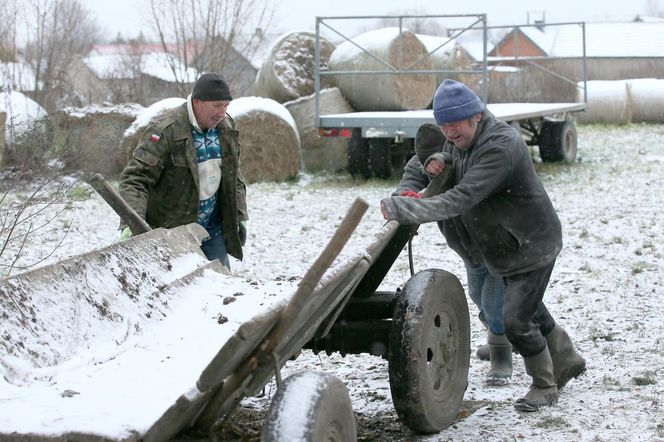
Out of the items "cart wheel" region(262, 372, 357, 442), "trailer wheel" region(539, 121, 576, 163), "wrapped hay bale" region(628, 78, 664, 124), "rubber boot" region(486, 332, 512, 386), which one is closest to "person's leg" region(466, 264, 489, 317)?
"rubber boot" region(486, 332, 512, 386)

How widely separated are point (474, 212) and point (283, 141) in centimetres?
955

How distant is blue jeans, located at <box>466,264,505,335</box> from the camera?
5094 millimetres

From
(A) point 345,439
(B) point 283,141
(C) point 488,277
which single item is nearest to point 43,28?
(B) point 283,141

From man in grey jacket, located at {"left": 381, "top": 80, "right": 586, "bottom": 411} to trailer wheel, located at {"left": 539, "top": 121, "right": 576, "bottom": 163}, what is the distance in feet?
36.8

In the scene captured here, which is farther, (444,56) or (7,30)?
(444,56)

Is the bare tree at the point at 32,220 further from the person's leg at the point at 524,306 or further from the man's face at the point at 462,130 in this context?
the person's leg at the point at 524,306

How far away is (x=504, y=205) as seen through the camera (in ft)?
14.9

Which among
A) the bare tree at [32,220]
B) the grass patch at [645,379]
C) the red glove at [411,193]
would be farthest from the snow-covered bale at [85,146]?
the grass patch at [645,379]

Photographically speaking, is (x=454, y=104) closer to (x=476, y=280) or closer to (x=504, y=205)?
(x=504, y=205)

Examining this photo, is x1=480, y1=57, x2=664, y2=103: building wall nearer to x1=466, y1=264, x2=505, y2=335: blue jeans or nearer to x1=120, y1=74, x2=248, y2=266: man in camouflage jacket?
x1=120, y1=74, x2=248, y2=266: man in camouflage jacket

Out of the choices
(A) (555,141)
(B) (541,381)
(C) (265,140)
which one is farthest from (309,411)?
(A) (555,141)

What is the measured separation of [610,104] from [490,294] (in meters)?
20.5

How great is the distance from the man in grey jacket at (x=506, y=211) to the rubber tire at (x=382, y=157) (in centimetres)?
879

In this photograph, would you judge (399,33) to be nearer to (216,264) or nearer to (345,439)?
(216,264)
